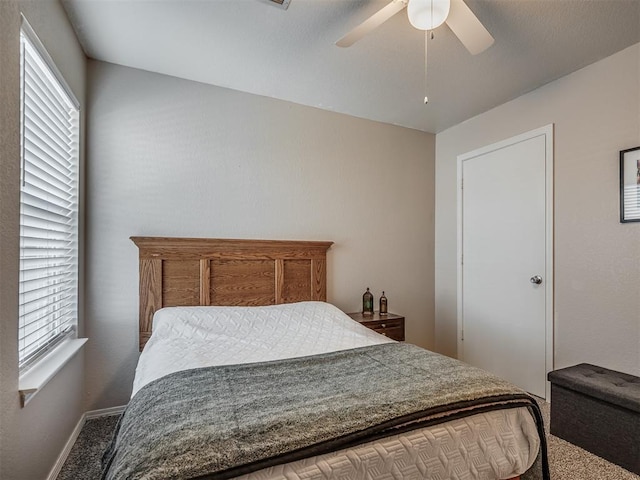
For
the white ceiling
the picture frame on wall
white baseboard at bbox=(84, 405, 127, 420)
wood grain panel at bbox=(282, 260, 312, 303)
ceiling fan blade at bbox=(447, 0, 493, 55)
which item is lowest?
white baseboard at bbox=(84, 405, 127, 420)

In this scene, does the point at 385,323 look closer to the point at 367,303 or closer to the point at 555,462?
the point at 367,303

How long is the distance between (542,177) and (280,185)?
7.10 ft

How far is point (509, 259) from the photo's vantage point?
2.99 metres

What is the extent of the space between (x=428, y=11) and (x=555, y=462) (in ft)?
8.22

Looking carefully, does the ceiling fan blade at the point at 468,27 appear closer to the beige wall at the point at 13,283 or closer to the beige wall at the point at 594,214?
the beige wall at the point at 594,214

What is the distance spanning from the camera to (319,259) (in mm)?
3100

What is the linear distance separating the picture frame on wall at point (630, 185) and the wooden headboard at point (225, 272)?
2139 mm

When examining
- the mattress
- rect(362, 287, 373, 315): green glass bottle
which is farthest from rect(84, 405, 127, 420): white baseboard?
rect(362, 287, 373, 315): green glass bottle

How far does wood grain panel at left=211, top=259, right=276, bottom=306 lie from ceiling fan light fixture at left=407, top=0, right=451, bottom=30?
6.53 feet

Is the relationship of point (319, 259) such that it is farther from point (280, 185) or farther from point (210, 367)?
point (210, 367)

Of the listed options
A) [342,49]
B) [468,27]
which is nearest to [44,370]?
[342,49]

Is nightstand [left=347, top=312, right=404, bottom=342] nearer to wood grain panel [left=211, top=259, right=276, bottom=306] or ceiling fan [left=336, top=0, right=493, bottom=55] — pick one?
wood grain panel [left=211, top=259, right=276, bottom=306]

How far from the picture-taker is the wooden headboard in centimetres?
248

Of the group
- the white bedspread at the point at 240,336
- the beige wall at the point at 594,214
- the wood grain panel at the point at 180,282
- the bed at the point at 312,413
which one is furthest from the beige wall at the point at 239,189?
the beige wall at the point at 594,214
